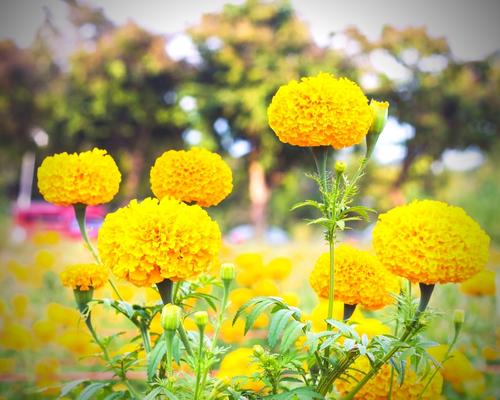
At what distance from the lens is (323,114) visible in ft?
2.56

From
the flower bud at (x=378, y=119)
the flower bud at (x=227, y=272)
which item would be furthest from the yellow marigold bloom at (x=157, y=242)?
the flower bud at (x=378, y=119)

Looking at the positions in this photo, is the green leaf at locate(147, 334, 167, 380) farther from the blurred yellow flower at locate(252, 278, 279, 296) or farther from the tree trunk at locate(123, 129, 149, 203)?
the tree trunk at locate(123, 129, 149, 203)

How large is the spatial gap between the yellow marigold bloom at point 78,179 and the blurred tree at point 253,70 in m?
7.28

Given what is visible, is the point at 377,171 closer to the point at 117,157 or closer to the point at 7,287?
the point at 117,157

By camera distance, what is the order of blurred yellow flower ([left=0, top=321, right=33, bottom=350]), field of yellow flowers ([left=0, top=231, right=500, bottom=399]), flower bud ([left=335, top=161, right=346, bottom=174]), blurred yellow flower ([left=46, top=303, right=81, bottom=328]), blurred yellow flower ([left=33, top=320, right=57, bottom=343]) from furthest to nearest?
blurred yellow flower ([left=0, top=321, right=33, bottom=350]), blurred yellow flower ([left=33, top=320, right=57, bottom=343]), blurred yellow flower ([left=46, top=303, right=81, bottom=328]), field of yellow flowers ([left=0, top=231, right=500, bottom=399]), flower bud ([left=335, top=161, right=346, bottom=174])

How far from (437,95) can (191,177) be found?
8949mm

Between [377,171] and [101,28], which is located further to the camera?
[377,171]

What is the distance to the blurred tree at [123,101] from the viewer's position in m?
9.09

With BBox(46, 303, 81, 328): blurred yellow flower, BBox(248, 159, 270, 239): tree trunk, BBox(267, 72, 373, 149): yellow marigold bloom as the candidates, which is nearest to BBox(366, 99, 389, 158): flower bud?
BBox(267, 72, 373, 149): yellow marigold bloom

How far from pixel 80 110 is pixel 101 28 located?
5.44 ft

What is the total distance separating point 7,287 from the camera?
3.37 meters

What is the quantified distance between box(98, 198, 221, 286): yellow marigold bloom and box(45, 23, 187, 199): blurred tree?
27.8 ft

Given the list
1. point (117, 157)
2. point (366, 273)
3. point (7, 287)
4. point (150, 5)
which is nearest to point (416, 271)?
point (366, 273)

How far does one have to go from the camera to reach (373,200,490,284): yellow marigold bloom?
0.70 m
